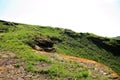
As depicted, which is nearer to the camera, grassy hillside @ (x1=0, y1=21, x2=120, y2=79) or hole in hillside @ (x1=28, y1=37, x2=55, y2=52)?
grassy hillside @ (x1=0, y1=21, x2=120, y2=79)

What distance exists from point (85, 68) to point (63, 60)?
3.58 meters

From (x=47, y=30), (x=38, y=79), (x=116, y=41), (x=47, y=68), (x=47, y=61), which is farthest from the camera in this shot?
(x=116, y=41)

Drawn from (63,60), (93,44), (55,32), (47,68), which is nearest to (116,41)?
(93,44)

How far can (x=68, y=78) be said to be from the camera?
68.1 ft

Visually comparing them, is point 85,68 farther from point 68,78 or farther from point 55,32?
point 55,32

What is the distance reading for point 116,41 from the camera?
68688mm

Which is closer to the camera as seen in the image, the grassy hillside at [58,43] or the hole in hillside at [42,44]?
the grassy hillside at [58,43]

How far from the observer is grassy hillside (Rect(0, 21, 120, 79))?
33763 mm

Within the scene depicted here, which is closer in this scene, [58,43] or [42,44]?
[42,44]

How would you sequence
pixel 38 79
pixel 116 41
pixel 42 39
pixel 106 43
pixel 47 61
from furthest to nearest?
pixel 116 41
pixel 106 43
pixel 42 39
pixel 47 61
pixel 38 79

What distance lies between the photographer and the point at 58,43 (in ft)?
169

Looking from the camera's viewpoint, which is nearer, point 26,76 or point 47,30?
point 26,76

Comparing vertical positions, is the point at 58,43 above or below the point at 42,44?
below

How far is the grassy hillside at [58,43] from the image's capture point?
33.8 m
